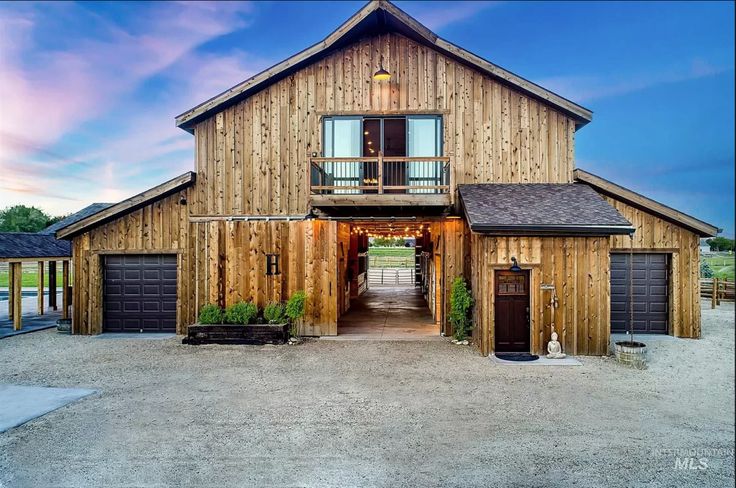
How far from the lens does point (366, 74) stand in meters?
12.4

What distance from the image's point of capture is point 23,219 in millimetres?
53938

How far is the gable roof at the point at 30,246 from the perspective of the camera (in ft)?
43.6

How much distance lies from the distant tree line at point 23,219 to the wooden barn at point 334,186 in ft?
168

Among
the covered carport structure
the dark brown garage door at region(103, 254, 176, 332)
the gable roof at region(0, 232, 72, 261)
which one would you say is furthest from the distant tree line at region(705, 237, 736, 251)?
the gable roof at region(0, 232, 72, 261)

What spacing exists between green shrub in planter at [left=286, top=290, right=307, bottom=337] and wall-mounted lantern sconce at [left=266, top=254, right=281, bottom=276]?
3.17ft

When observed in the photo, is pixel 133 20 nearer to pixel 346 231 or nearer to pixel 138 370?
pixel 138 370

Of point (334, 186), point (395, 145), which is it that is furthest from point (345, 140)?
point (334, 186)

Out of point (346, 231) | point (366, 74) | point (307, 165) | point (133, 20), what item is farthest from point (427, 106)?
point (133, 20)

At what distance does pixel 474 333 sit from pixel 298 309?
4878 mm

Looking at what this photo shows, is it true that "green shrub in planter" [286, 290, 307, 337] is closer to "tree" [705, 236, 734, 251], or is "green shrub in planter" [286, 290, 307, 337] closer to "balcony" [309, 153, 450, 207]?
"balcony" [309, 153, 450, 207]

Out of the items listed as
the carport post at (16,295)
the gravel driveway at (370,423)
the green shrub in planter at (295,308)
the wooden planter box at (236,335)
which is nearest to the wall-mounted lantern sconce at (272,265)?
the green shrub in planter at (295,308)

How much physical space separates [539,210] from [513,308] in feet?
8.33

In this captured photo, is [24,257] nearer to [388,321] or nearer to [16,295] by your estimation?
[16,295]

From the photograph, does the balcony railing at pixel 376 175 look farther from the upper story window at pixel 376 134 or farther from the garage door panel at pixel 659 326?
the garage door panel at pixel 659 326
